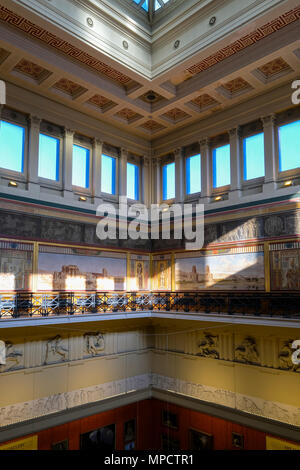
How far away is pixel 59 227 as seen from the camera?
1344 cm

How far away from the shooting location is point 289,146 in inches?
507

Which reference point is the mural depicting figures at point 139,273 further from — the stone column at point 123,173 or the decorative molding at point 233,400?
the decorative molding at point 233,400

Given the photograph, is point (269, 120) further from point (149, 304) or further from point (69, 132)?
point (149, 304)

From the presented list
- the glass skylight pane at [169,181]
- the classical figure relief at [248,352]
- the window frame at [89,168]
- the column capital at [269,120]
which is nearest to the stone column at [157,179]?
the glass skylight pane at [169,181]

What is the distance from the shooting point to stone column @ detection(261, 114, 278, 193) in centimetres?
1301

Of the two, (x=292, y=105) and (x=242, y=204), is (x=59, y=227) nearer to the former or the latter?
(x=242, y=204)

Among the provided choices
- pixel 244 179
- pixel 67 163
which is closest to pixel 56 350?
pixel 67 163

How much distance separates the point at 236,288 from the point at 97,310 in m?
4.99

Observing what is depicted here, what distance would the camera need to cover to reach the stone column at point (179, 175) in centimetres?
1601

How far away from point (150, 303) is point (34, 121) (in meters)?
8.13

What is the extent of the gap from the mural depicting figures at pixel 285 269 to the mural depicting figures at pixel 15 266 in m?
8.17

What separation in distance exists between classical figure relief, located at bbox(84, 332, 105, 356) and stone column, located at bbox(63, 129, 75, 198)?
17.3ft
